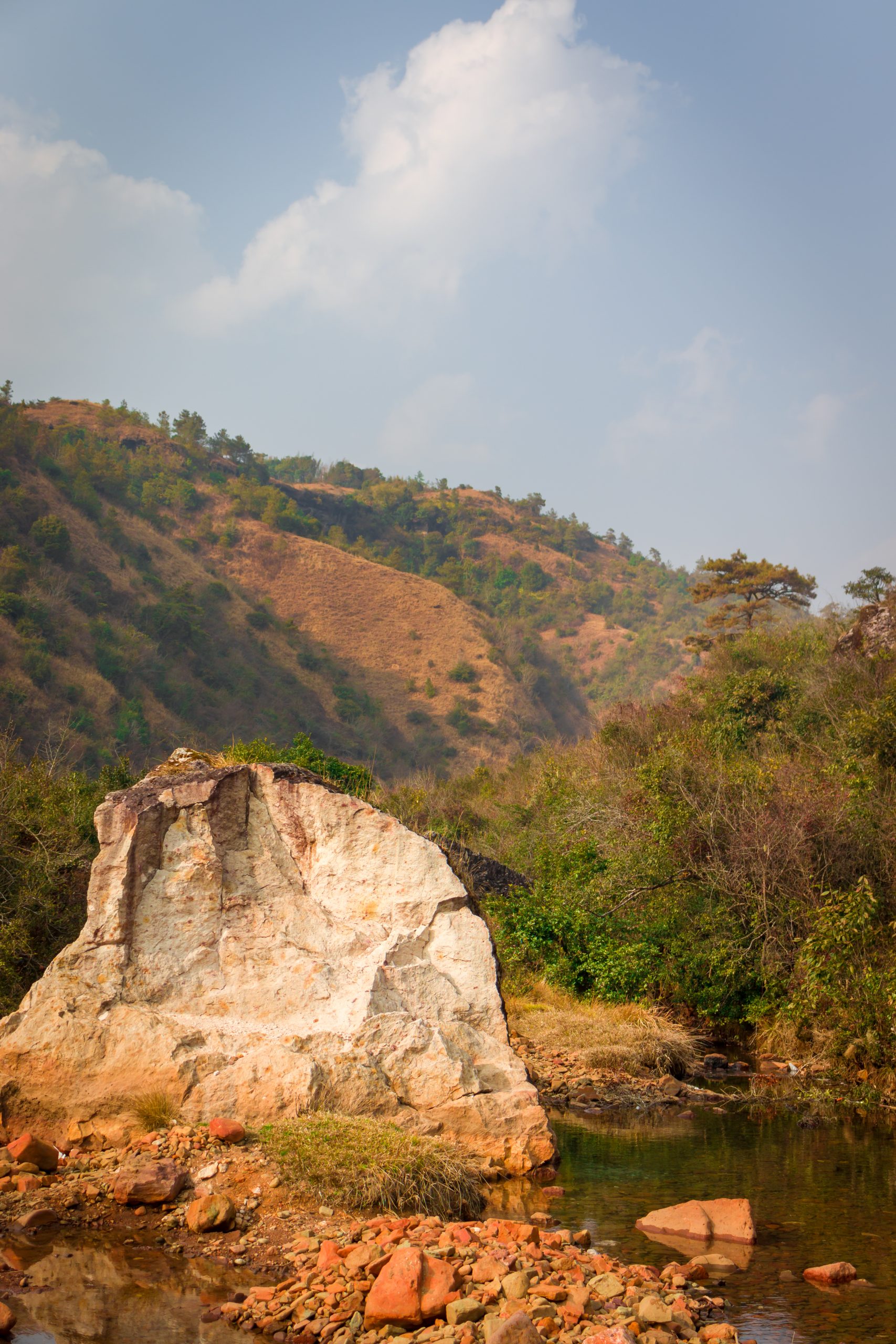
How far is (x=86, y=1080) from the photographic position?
25.6ft

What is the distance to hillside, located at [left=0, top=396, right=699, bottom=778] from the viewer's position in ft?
152

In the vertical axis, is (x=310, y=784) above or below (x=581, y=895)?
above

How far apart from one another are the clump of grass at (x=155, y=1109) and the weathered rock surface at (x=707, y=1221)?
3.57 metres

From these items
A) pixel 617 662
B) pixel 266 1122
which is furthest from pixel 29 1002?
pixel 617 662

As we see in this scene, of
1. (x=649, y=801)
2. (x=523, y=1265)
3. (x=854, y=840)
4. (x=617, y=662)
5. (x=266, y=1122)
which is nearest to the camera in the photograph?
(x=523, y=1265)

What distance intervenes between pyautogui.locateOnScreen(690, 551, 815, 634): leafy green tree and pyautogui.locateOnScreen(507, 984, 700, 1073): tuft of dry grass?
31.7m

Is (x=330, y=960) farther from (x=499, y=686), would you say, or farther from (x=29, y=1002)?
(x=499, y=686)

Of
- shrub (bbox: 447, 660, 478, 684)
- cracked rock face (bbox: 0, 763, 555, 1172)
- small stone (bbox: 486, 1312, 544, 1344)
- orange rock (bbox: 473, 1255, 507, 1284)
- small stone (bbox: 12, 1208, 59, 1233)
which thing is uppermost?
shrub (bbox: 447, 660, 478, 684)

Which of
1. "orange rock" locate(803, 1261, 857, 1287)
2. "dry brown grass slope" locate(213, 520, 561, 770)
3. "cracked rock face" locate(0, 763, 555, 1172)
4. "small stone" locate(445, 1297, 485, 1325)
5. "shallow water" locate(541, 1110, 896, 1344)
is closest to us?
"small stone" locate(445, 1297, 485, 1325)

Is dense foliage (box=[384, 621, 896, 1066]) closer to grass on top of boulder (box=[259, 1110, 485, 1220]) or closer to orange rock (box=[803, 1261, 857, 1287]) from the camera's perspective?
orange rock (box=[803, 1261, 857, 1287])

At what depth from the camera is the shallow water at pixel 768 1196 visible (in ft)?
19.1

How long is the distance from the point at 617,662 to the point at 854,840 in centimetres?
6348

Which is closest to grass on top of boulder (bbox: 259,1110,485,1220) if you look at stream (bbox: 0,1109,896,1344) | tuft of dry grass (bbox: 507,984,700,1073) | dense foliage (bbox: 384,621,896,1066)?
stream (bbox: 0,1109,896,1344)

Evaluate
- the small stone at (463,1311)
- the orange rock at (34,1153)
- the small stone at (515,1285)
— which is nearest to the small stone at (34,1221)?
the orange rock at (34,1153)
